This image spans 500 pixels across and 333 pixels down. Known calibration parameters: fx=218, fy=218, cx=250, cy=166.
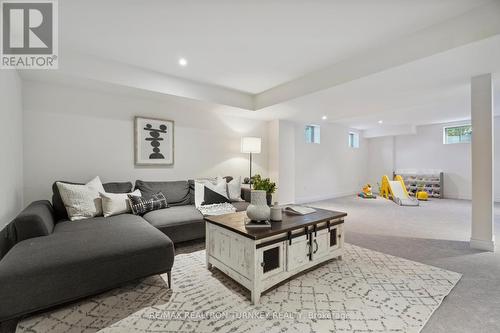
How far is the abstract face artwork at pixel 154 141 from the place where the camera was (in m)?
3.59

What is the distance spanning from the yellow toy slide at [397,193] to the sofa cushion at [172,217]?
5.45 meters

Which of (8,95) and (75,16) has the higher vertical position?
(75,16)

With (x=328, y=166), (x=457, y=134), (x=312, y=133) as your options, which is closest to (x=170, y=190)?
(x=312, y=133)

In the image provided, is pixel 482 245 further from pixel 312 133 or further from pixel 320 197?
pixel 312 133

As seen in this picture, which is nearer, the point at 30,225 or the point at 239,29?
the point at 30,225

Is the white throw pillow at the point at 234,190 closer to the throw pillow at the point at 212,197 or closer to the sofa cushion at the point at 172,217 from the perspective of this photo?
the throw pillow at the point at 212,197

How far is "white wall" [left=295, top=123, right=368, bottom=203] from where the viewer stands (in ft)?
20.2

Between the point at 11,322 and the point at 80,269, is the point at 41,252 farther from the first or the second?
the point at 11,322

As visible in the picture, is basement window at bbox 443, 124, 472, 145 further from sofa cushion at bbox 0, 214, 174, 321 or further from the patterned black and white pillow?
sofa cushion at bbox 0, 214, 174, 321

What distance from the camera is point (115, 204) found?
2.73m

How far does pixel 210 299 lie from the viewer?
5.87 feet

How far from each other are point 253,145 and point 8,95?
343 centimetres

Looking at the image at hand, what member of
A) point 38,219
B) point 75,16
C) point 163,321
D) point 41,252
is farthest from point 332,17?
point 38,219

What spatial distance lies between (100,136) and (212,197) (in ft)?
6.35
